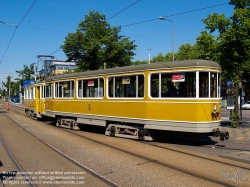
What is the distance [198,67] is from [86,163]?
4816 millimetres

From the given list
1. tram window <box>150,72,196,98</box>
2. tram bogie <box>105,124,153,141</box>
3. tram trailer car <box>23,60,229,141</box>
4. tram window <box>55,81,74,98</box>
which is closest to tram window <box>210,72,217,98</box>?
tram trailer car <box>23,60,229,141</box>

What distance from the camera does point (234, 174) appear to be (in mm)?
6539

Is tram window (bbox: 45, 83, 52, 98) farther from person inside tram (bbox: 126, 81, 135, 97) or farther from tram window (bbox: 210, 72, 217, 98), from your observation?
tram window (bbox: 210, 72, 217, 98)

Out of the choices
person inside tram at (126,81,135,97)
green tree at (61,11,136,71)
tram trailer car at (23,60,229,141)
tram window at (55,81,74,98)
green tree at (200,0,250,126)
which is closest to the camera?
tram trailer car at (23,60,229,141)

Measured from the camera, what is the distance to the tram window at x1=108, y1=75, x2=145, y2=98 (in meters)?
11.2

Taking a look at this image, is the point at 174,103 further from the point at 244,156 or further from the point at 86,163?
the point at 86,163

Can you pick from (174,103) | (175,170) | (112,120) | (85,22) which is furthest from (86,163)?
(85,22)

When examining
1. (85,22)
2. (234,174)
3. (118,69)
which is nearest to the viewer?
(234,174)

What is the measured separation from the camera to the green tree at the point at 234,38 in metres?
14.7

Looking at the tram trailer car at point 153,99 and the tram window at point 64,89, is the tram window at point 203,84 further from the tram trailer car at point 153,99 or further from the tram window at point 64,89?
the tram window at point 64,89

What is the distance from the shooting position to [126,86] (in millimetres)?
11766

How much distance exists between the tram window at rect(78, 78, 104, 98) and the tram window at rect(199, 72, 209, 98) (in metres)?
4.62

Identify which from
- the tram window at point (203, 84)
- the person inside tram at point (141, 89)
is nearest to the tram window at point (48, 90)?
the person inside tram at point (141, 89)

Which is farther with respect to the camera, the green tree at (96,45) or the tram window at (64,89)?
the green tree at (96,45)
